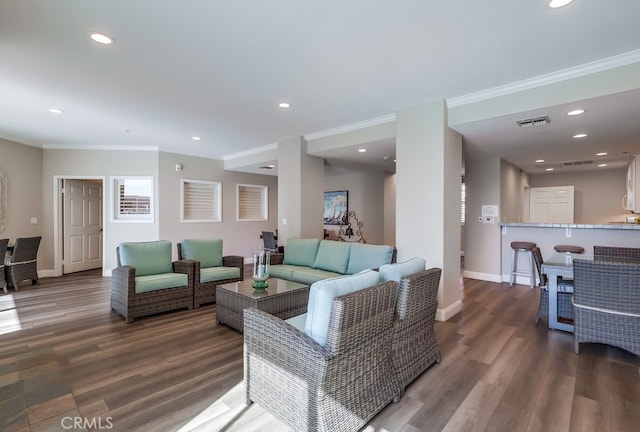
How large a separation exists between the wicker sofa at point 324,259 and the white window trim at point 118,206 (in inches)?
133

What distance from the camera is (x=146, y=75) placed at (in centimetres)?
317

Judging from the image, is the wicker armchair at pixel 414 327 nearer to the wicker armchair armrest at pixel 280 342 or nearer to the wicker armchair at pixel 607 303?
the wicker armchair armrest at pixel 280 342

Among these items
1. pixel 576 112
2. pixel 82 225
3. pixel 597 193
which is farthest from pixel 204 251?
pixel 597 193

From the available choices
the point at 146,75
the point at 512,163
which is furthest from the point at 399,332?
the point at 512,163

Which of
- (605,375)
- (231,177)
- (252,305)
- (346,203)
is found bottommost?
(605,375)

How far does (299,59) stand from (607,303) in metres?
3.49

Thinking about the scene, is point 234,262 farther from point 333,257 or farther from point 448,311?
point 448,311

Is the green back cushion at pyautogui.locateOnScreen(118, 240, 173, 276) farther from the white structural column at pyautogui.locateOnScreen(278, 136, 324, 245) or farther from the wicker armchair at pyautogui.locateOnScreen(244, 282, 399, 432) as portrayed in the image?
the wicker armchair at pyautogui.locateOnScreen(244, 282, 399, 432)

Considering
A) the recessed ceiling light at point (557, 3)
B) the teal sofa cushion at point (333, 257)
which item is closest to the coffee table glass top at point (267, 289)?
the teal sofa cushion at point (333, 257)

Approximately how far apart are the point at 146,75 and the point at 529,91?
397 centimetres

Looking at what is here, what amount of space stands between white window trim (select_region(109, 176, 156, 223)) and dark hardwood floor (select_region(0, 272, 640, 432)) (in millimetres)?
2993

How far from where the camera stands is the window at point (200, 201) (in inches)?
285

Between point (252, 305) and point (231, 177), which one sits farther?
point (231, 177)

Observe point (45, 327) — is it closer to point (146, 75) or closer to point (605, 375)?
point (146, 75)
